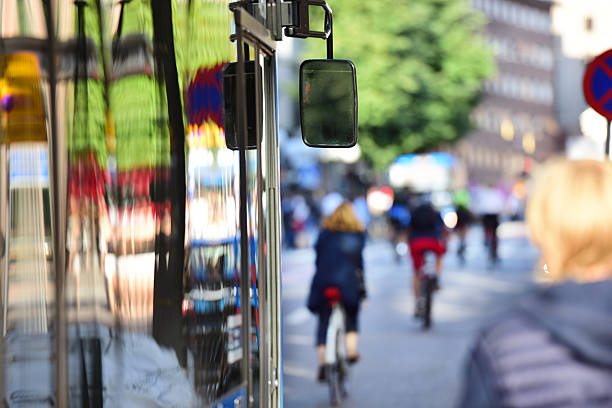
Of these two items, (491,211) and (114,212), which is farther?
(491,211)

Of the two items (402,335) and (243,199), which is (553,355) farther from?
(402,335)

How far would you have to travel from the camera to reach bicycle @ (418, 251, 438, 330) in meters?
13.4

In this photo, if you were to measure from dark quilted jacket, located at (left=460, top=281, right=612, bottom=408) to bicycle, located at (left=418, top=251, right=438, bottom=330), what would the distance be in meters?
11.3

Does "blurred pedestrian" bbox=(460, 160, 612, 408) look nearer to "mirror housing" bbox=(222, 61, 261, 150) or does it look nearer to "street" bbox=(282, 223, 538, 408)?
"mirror housing" bbox=(222, 61, 261, 150)

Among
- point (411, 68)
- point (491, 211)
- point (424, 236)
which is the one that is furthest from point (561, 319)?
point (411, 68)

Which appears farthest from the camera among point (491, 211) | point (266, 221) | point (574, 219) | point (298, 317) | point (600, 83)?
point (491, 211)

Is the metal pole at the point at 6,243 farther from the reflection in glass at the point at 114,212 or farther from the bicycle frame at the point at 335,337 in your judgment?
the bicycle frame at the point at 335,337

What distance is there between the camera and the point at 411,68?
42094mm

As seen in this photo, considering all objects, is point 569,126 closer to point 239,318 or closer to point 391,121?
point 391,121

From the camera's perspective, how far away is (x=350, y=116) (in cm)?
396

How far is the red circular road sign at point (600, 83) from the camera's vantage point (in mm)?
9141

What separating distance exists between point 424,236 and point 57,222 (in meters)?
11.6

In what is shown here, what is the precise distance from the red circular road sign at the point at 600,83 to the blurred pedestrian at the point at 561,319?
7180 millimetres

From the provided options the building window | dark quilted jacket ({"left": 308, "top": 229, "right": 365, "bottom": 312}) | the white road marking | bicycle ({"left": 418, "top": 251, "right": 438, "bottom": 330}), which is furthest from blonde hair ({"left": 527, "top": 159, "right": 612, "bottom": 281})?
the building window
